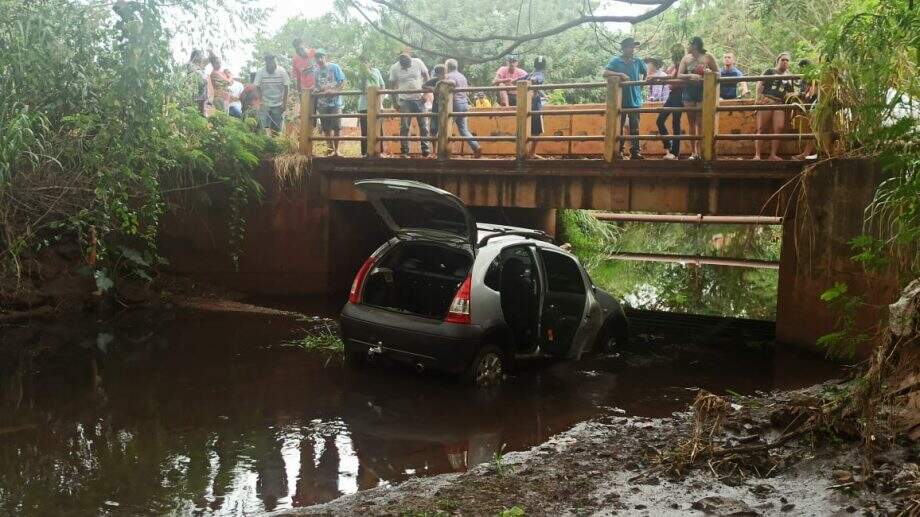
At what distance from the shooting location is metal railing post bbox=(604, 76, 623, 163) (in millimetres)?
12023

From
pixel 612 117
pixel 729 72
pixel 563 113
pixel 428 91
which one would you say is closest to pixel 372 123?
pixel 428 91

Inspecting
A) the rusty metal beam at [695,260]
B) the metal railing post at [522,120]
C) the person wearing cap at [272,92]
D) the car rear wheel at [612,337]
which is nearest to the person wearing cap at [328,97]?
the person wearing cap at [272,92]

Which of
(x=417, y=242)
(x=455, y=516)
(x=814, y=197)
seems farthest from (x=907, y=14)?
(x=455, y=516)

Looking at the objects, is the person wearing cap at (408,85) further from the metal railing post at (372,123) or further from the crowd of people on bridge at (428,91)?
the metal railing post at (372,123)

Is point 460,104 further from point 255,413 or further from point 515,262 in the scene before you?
point 255,413

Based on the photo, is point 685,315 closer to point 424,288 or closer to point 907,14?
point 424,288

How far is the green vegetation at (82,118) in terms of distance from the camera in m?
10.4

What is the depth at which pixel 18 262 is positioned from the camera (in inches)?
443

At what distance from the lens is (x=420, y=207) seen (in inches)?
357

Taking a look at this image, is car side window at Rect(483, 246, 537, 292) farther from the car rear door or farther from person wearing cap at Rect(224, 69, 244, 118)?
person wearing cap at Rect(224, 69, 244, 118)

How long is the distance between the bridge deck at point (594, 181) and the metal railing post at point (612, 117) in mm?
174

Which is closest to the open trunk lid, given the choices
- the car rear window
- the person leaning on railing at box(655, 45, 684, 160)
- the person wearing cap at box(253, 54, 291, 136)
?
the car rear window

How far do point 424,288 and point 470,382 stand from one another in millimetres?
1078

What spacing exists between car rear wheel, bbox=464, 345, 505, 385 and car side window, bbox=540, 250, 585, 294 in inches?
37.2
